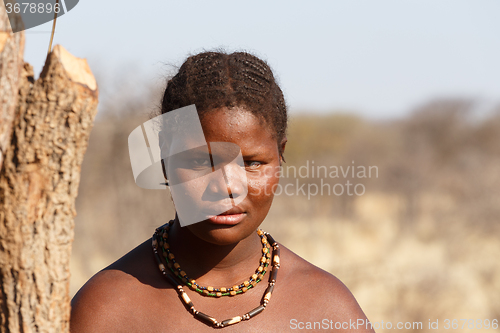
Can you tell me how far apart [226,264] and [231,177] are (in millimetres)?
443

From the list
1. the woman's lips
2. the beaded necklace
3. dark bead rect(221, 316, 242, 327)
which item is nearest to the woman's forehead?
the woman's lips

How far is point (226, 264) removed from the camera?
193 cm

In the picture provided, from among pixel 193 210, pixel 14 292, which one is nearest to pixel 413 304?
pixel 193 210

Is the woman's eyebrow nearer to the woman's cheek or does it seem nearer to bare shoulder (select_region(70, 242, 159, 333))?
the woman's cheek

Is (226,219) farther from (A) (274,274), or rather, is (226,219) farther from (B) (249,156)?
(A) (274,274)

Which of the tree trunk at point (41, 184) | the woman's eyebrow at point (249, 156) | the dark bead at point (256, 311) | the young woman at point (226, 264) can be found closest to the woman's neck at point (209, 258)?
the young woman at point (226, 264)

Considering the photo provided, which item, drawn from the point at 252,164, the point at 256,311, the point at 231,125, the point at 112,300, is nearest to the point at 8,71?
the point at 231,125

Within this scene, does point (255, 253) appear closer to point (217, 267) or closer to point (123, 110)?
point (217, 267)

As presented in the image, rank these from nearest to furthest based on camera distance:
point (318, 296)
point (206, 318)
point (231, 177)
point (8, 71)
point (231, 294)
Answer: point (8, 71) < point (231, 177) < point (206, 318) < point (231, 294) < point (318, 296)

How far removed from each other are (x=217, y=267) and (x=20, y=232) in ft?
2.76

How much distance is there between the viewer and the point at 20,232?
1.29 meters

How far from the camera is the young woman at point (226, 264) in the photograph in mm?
1725

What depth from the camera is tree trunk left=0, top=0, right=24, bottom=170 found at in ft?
3.92

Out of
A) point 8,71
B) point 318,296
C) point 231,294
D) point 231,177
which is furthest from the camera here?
point 318,296
